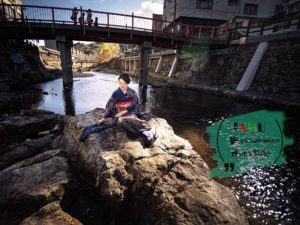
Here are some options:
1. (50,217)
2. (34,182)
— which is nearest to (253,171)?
(50,217)

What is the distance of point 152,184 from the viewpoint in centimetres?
380

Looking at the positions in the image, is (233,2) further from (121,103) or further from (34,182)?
(34,182)

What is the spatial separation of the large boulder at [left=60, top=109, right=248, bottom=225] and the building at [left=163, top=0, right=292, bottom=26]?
34.9 meters

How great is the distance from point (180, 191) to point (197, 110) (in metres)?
10.4

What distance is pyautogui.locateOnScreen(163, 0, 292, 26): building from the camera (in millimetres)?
32438

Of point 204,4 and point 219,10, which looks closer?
point 204,4

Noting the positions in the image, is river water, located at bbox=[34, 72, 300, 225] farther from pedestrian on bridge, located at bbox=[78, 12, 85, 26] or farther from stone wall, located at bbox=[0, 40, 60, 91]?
pedestrian on bridge, located at bbox=[78, 12, 85, 26]

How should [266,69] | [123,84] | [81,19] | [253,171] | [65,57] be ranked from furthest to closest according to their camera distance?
[65,57], [81,19], [266,69], [253,171], [123,84]

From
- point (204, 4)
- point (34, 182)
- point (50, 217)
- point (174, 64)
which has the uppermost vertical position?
point (204, 4)

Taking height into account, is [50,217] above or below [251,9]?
below

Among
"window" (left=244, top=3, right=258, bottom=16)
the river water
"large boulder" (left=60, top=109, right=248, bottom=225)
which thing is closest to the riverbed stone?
→ "large boulder" (left=60, top=109, right=248, bottom=225)

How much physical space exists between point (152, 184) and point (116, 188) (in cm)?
80

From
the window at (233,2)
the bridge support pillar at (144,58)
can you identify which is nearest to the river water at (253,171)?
the bridge support pillar at (144,58)

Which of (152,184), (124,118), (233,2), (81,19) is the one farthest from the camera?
(233,2)
